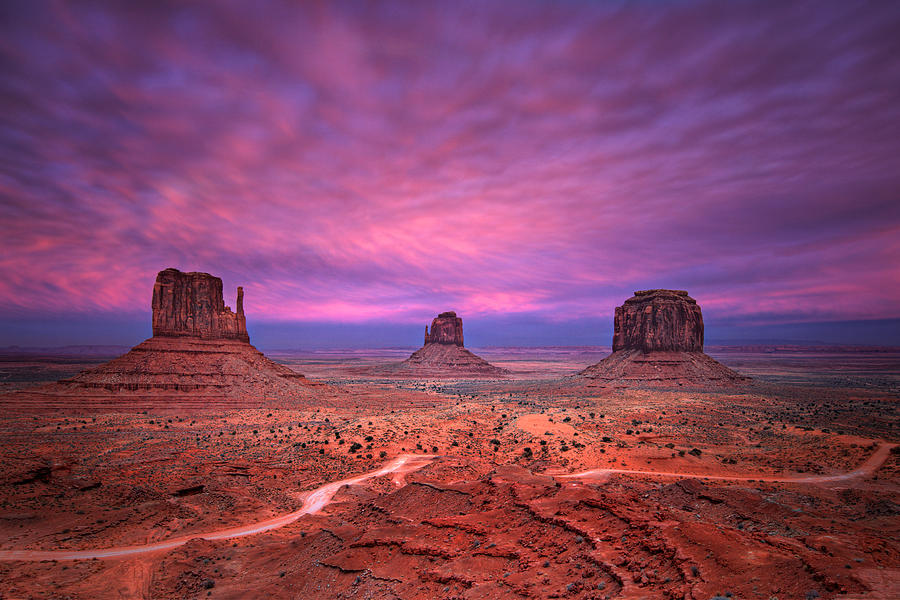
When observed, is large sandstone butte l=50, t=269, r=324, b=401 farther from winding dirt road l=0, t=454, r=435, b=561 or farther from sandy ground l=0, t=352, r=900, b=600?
winding dirt road l=0, t=454, r=435, b=561

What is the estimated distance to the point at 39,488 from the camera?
73.0 ft

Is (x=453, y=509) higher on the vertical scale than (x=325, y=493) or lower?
higher

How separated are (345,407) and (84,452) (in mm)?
32501

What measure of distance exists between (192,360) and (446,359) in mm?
91100

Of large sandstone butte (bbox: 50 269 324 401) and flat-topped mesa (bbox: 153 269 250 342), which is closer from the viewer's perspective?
large sandstone butte (bbox: 50 269 324 401)

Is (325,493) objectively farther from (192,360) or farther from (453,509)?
(192,360)

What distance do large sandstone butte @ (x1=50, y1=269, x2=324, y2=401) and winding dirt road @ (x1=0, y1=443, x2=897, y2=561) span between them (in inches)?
1619

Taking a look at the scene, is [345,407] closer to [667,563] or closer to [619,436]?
[619,436]

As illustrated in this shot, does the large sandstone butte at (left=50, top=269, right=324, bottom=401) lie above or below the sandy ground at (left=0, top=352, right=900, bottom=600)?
above

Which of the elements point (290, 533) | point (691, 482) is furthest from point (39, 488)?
point (691, 482)

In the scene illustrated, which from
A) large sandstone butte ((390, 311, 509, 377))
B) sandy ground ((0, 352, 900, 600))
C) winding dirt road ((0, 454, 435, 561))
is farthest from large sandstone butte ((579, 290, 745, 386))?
winding dirt road ((0, 454, 435, 561))

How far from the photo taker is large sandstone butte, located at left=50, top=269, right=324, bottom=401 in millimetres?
56219

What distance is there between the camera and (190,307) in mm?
64125

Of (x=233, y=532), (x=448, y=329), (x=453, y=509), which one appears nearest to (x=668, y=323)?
(x=448, y=329)
